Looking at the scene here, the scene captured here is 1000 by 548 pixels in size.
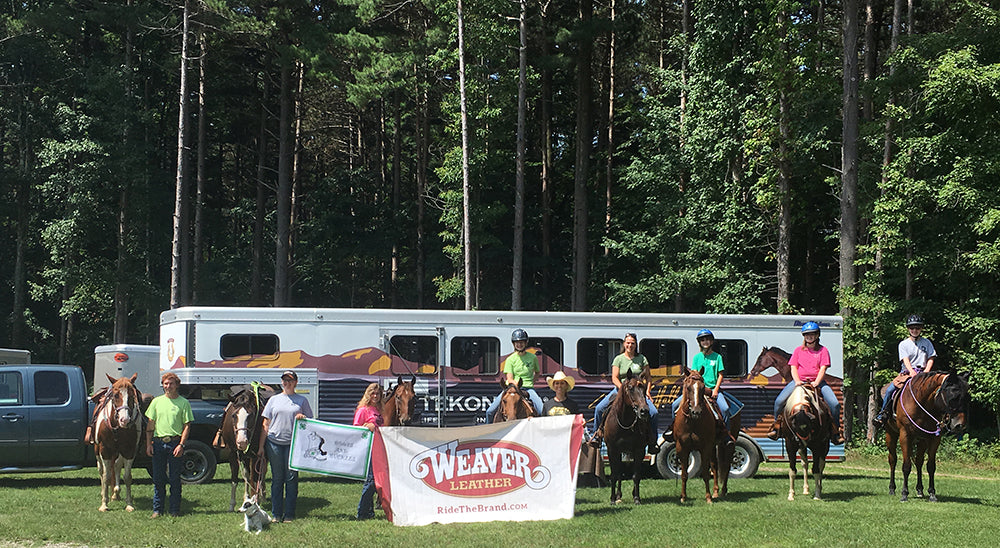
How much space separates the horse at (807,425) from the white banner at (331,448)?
19.3 feet

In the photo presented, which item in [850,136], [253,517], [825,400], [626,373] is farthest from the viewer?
[850,136]

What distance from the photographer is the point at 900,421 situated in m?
13.8

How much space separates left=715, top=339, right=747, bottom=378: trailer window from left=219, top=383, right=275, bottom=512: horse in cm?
836

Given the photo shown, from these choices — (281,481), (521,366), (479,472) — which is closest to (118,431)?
(281,481)

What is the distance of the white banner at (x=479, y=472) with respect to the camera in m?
11.8

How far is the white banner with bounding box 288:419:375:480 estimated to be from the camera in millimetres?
11852

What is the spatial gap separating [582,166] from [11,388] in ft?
74.7

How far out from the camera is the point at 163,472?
12547mm

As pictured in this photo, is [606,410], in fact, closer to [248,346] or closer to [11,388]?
[248,346]

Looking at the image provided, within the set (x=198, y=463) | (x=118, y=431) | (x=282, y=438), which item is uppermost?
(x=282, y=438)

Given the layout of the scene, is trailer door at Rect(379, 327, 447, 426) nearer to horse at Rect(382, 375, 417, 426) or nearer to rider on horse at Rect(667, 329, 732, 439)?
horse at Rect(382, 375, 417, 426)

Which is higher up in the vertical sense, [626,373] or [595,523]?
[626,373]

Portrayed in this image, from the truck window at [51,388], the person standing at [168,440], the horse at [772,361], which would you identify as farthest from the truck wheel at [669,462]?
the truck window at [51,388]

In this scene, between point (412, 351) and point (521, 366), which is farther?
point (412, 351)
